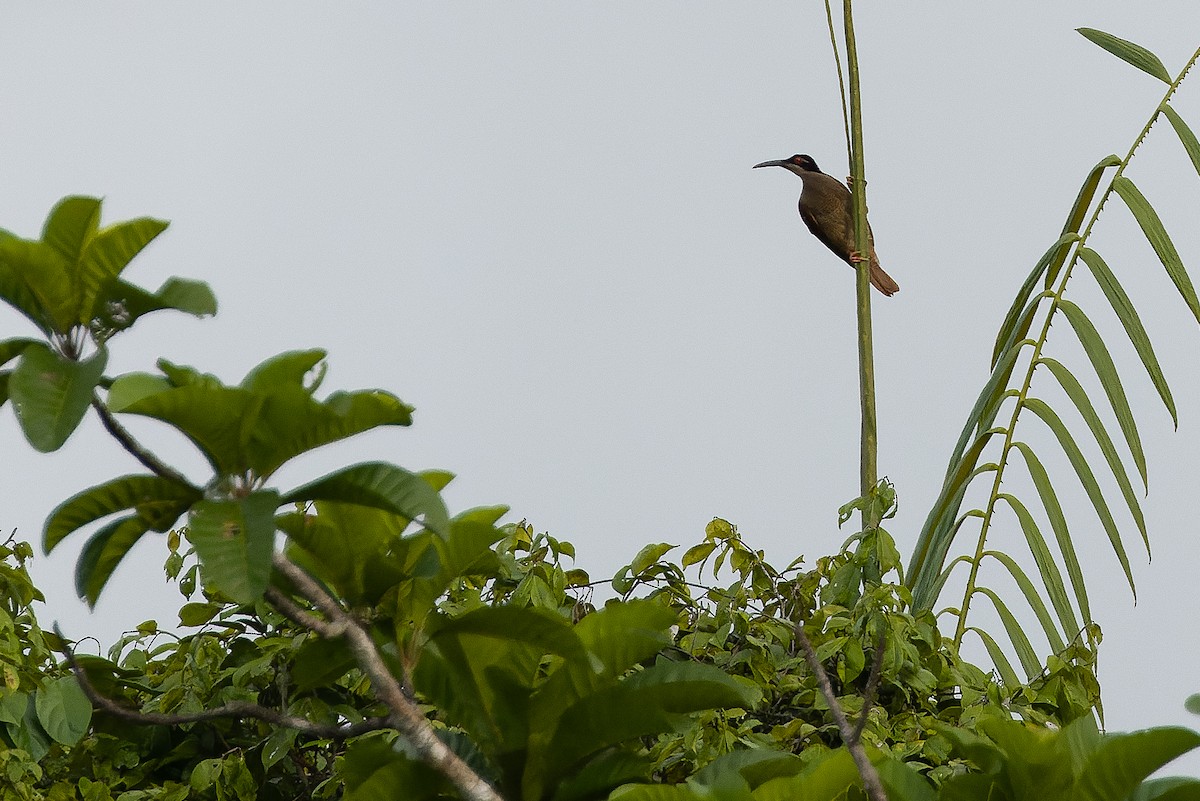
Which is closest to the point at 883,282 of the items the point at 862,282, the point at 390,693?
the point at 862,282

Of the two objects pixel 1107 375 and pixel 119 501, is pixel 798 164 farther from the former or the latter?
pixel 119 501

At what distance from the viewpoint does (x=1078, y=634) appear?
3551 millimetres

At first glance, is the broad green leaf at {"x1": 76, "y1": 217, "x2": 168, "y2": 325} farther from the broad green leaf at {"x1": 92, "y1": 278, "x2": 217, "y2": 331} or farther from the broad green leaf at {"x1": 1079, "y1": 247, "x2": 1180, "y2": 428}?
the broad green leaf at {"x1": 1079, "y1": 247, "x2": 1180, "y2": 428}

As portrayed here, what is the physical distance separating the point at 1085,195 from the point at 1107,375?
59 cm

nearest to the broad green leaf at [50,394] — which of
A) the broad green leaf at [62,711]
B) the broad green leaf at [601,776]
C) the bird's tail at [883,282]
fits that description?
the broad green leaf at [601,776]

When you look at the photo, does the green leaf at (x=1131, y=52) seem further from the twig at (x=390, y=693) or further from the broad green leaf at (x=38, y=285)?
the broad green leaf at (x=38, y=285)

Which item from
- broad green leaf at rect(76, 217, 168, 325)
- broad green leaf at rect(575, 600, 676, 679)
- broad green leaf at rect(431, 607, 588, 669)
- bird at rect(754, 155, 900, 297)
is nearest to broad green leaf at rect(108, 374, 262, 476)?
broad green leaf at rect(76, 217, 168, 325)

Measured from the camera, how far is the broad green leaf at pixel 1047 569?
3.77 meters

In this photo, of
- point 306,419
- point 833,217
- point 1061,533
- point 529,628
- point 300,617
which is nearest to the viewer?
point 306,419

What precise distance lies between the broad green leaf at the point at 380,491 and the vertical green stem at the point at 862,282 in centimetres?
205

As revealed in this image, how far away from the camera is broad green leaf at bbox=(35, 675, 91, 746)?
10.2 feet

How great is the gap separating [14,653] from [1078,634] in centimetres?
250

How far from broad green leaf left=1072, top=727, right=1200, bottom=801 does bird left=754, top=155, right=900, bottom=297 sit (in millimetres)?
3386

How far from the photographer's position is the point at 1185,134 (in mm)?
4059
